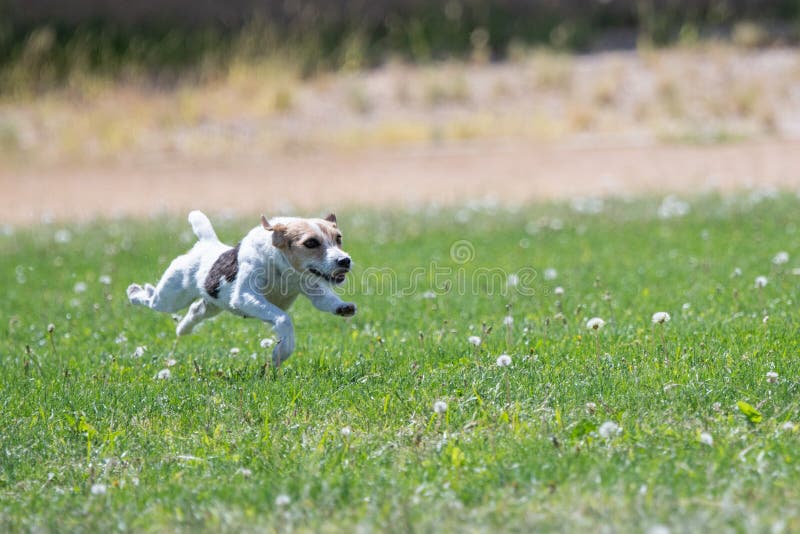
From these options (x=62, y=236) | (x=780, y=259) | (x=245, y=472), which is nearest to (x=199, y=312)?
(x=245, y=472)

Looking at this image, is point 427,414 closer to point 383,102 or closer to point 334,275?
point 334,275

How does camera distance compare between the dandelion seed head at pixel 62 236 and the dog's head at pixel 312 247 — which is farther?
the dandelion seed head at pixel 62 236

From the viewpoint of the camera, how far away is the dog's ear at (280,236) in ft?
16.8

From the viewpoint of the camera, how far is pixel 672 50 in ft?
71.5

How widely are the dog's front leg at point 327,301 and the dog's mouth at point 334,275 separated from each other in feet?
0.25

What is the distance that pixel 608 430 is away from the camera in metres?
4.34

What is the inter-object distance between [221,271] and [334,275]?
63cm

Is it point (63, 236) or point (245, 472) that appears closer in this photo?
point (245, 472)

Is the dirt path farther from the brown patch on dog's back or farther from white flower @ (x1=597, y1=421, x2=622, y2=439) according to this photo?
white flower @ (x1=597, y1=421, x2=622, y2=439)

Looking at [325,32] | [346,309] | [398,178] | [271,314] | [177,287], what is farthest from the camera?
[325,32]

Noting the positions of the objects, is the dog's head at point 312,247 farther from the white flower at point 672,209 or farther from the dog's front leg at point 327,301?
the white flower at point 672,209

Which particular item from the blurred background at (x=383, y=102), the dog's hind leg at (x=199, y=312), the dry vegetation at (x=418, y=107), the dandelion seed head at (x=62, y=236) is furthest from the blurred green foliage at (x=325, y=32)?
the dog's hind leg at (x=199, y=312)

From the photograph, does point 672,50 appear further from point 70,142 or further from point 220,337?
point 220,337

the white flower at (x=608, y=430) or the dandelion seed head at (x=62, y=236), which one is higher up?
the white flower at (x=608, y=430)
